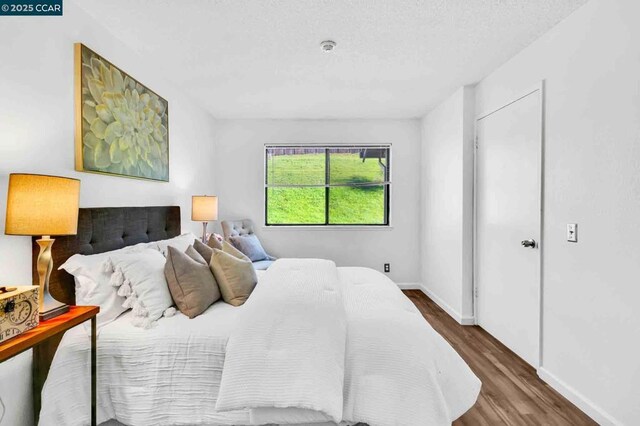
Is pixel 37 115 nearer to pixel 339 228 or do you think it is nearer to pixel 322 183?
pixel 322 183

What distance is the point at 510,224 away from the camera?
2697mm

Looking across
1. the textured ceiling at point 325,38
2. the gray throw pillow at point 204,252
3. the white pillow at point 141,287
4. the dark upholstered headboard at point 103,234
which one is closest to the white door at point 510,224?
the textured ceiling at point 325,38

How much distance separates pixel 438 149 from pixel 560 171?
186 cm

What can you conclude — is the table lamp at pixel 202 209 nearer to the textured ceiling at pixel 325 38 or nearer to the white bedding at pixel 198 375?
the textured ceiling at pixel 325 38

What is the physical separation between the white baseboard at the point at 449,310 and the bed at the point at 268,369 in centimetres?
181

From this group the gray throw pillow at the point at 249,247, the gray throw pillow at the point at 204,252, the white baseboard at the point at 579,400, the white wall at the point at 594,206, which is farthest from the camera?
the gray throw pillow at the point at 249,247

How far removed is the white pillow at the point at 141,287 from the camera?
5.53 ft

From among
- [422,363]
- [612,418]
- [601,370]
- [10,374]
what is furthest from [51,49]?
[612,418]

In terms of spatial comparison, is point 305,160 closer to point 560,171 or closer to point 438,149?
point 438,149

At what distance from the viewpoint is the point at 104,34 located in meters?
2.16

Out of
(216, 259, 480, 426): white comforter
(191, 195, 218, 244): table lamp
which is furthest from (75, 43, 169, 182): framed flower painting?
(216, 259, 480, 426): white comforter

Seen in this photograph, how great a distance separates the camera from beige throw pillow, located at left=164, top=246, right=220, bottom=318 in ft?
5.82

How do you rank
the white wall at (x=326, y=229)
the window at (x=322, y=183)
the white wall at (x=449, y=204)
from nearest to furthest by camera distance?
the white wall at (x=449, y=204) < the white wall at (x=326, y=229) < the window at (x=322, y=183)

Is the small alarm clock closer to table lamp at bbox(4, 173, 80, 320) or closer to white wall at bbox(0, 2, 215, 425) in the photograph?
table lamp at bbox(4, 173, 80, 320)
